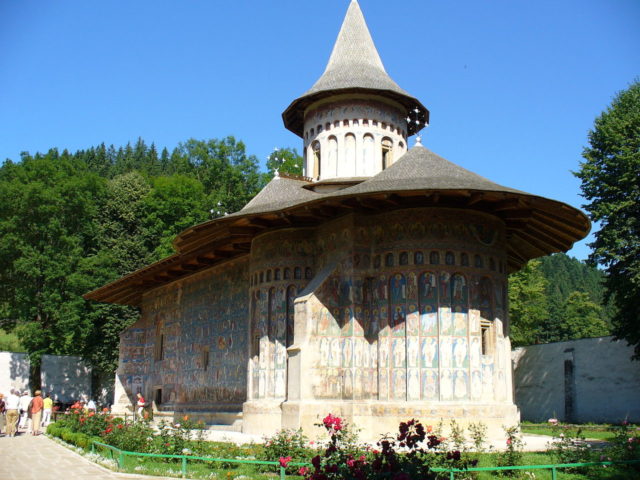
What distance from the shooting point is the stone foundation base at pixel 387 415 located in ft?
48.8

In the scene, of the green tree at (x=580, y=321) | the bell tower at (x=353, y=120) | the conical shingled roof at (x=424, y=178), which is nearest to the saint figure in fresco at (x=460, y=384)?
the conical shingled roof at (x=424, y=178)

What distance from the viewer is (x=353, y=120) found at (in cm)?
2214

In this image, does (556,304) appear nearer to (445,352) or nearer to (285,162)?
(285,162)

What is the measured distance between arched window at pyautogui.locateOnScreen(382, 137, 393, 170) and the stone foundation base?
915cm

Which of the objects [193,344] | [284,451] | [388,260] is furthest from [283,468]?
[193,344]

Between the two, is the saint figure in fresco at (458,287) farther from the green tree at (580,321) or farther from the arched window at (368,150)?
the green tree at (580,321)

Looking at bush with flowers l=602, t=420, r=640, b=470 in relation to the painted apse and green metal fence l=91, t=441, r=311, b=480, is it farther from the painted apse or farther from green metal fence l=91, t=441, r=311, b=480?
green metal fence l=91, t=441, r=311, b=480

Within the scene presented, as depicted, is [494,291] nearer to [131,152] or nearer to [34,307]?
[34,307]

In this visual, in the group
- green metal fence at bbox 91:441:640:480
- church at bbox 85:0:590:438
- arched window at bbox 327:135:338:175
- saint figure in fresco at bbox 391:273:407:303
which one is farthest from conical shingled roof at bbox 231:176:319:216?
green metal fence at bbox 91:441:640:480

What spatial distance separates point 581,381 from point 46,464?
2368cm

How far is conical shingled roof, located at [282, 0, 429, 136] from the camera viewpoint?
22062 millimetres

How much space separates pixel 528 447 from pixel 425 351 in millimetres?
2928

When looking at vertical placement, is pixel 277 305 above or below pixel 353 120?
below

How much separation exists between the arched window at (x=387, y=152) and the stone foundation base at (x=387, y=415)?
9151mm
